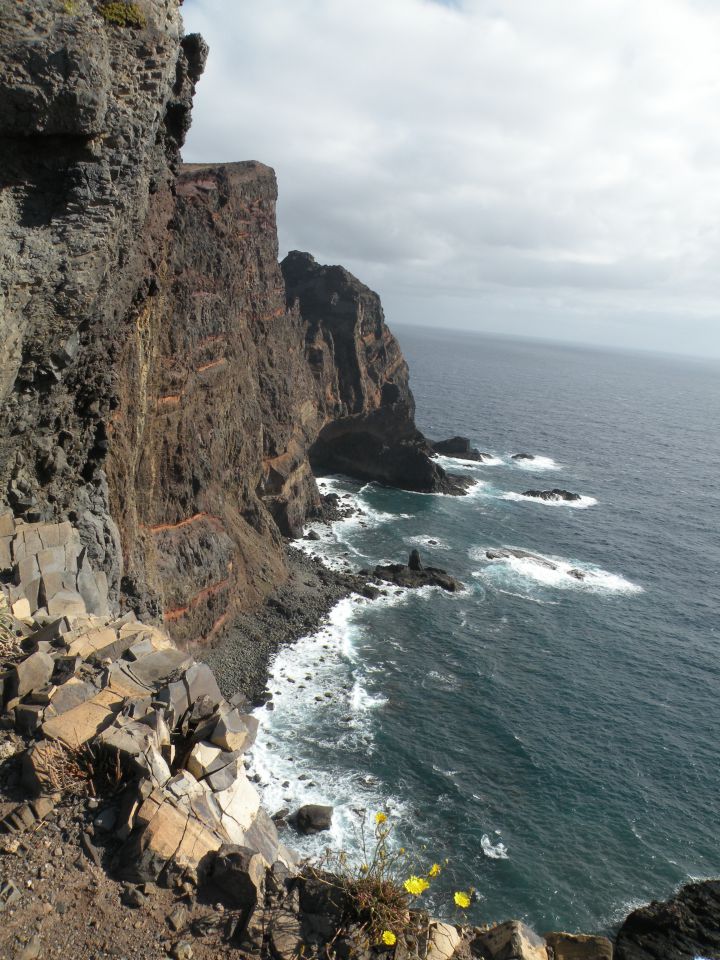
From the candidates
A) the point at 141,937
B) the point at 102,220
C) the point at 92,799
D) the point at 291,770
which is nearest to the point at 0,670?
the point at 92,799

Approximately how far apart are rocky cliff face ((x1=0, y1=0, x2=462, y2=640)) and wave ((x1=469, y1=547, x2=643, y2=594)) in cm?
1815

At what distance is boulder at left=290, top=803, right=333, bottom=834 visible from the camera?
28953 millimetres

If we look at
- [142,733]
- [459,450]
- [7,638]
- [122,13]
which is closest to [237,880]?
[142,733]

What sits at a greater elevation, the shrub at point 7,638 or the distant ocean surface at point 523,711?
the shrub at point 7,638

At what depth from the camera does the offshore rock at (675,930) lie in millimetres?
25359

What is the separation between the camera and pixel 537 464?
327 feet

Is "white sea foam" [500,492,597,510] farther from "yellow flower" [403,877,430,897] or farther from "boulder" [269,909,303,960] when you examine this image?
"boulder" [269,909,303,960]

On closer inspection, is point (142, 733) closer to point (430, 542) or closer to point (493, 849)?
point (493, 849)

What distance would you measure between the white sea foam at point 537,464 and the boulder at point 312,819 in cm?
7252

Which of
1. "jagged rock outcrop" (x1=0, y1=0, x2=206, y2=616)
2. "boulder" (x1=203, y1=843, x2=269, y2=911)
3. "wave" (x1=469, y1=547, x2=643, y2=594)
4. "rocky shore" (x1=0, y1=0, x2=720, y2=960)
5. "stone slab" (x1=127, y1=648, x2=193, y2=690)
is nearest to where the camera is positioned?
"rocky shore" (x1=0, y1=0, x2=720, y2=960)

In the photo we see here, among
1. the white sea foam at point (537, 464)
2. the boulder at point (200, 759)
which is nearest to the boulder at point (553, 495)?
the white sea foam at point (537, 464)

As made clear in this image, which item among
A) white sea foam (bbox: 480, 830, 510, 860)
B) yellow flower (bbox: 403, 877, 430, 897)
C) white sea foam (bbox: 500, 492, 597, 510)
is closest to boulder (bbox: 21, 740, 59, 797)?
yellow flower (bbox: 403, 877, 430, 897)

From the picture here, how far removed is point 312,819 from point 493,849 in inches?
321

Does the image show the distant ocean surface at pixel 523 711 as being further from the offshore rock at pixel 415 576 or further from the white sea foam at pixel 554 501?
the white sea foam at pixel 554 501
